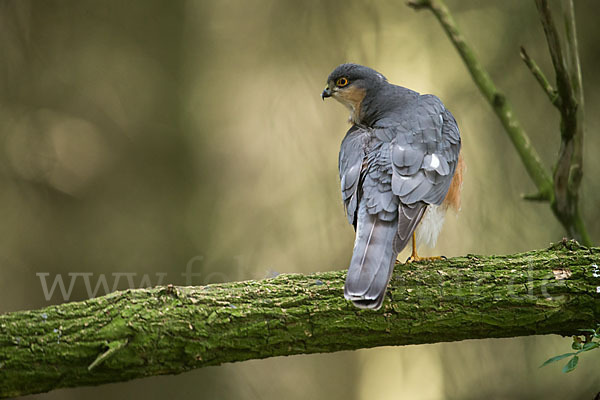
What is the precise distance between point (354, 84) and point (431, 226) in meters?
1.26

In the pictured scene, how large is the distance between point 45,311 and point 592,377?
461 cm

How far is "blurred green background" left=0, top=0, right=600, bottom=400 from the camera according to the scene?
597cm

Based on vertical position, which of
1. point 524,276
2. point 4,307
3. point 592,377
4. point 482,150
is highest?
point 482,150

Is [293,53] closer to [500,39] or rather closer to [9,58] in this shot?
[500,39]

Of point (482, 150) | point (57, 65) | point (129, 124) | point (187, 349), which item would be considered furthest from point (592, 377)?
point (57, 65)

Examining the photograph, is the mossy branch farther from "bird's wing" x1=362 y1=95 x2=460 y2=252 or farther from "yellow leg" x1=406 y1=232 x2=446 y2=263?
"yellow leg" x1=406 y1=232 x2=446 y2=263

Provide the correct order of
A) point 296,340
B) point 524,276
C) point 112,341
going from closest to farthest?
point 112,341 → point 296,340 → point 524,276

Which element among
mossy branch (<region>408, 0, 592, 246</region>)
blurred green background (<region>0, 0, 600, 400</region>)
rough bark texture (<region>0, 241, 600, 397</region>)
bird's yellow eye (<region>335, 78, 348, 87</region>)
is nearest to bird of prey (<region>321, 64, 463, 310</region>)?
bird's yellow eye (<region>335, 78, 348, 87</region>)

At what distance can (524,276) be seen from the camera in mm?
3137

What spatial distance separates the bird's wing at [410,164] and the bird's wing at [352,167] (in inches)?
2.1

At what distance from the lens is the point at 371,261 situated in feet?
9.85

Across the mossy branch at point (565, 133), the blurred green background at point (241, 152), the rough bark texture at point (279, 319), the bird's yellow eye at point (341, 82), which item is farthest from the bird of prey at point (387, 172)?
the blurred green background at point (241, 152)

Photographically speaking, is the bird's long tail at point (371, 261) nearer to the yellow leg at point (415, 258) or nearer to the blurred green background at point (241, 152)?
the yellow leg at point (415, 258)

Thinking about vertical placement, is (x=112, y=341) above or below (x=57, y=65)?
below
